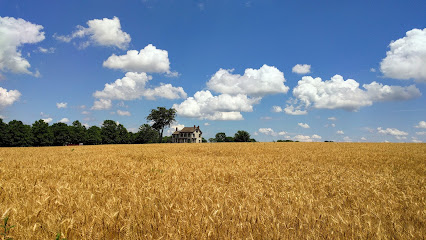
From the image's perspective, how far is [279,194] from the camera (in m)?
4.84

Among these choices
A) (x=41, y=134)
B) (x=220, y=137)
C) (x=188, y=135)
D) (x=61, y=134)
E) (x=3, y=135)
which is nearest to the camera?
(x=3, y=135)

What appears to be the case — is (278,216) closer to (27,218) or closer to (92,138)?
(27,218)

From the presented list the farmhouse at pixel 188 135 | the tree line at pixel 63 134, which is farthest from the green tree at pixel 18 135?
the farmhouse at pixel 188 135

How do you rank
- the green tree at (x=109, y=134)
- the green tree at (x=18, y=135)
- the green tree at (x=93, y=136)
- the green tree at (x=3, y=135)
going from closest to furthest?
1. the green tree at (x=3, y=135)
2. the green tree at (x=18, y=135)
3. the green tree at (x=93, y=136)
4. the green tree at (x=109, y=134)

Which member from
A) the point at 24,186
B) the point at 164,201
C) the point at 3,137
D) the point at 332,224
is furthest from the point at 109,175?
the point at 3,137

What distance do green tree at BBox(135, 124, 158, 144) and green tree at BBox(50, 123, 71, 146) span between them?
27491mm

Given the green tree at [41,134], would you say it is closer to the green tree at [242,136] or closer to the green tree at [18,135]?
the green tree at [18,135]

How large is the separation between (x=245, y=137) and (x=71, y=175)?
3982 inches

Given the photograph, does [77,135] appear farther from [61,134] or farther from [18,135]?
[18,135]

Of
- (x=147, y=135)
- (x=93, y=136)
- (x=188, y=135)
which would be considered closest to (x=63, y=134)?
(x=93, y=136)

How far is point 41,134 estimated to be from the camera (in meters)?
66.0

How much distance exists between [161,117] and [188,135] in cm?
1687

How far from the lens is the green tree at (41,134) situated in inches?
2579

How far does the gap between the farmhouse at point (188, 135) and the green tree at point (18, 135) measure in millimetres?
56000
